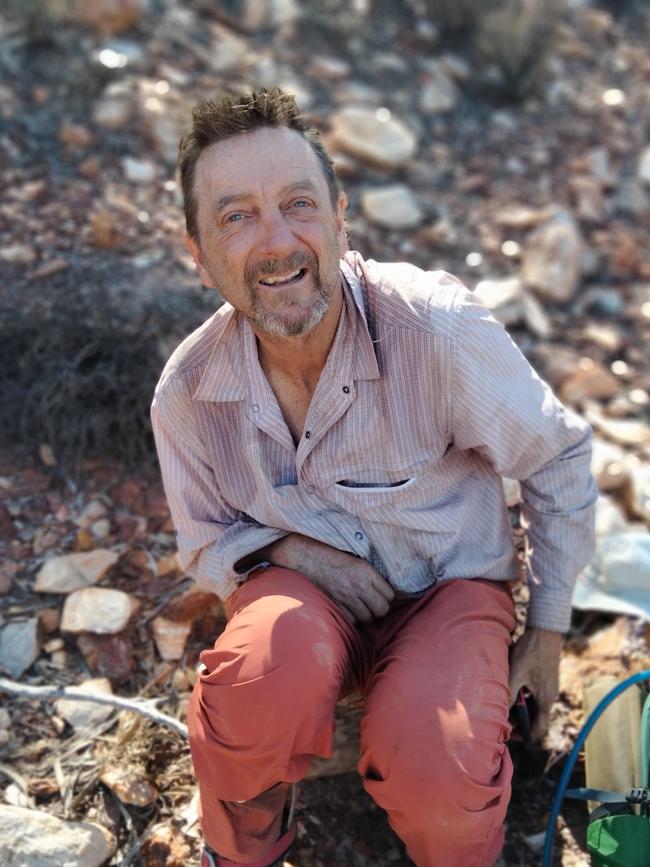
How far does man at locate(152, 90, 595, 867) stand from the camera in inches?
67.1

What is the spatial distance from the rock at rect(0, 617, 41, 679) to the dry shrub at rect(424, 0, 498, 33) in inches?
167

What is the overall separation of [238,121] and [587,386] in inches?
84.7

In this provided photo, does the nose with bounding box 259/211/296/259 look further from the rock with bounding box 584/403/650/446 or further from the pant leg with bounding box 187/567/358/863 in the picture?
the rock with bounding box 584/403/650/446

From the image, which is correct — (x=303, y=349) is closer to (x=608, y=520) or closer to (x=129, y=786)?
(x=129, y=786)

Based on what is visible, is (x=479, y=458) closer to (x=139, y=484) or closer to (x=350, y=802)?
(x=350, y=802)

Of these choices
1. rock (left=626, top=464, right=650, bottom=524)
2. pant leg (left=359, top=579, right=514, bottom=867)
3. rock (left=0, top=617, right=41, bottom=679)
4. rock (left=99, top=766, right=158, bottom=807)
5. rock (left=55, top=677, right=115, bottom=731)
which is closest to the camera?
pant leg (left=359, top=579, right=514, bottom=867)

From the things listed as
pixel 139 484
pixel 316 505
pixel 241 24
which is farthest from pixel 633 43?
pixel 316 505

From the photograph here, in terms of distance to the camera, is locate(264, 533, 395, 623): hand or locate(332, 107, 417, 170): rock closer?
locate(264, 533, 395, 623): hand

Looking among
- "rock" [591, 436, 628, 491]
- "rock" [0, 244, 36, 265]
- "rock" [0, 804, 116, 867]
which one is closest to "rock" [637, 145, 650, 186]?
"rock" [591, 436, 628, 491]

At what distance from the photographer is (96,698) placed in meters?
2.21

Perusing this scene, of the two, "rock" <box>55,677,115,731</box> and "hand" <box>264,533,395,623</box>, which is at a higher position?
"hand" <box>264,533,395,623</box>

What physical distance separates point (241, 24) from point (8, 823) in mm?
4276

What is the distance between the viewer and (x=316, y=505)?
6.40 ft

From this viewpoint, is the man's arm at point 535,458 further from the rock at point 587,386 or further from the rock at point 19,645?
the rock at point 587,386
